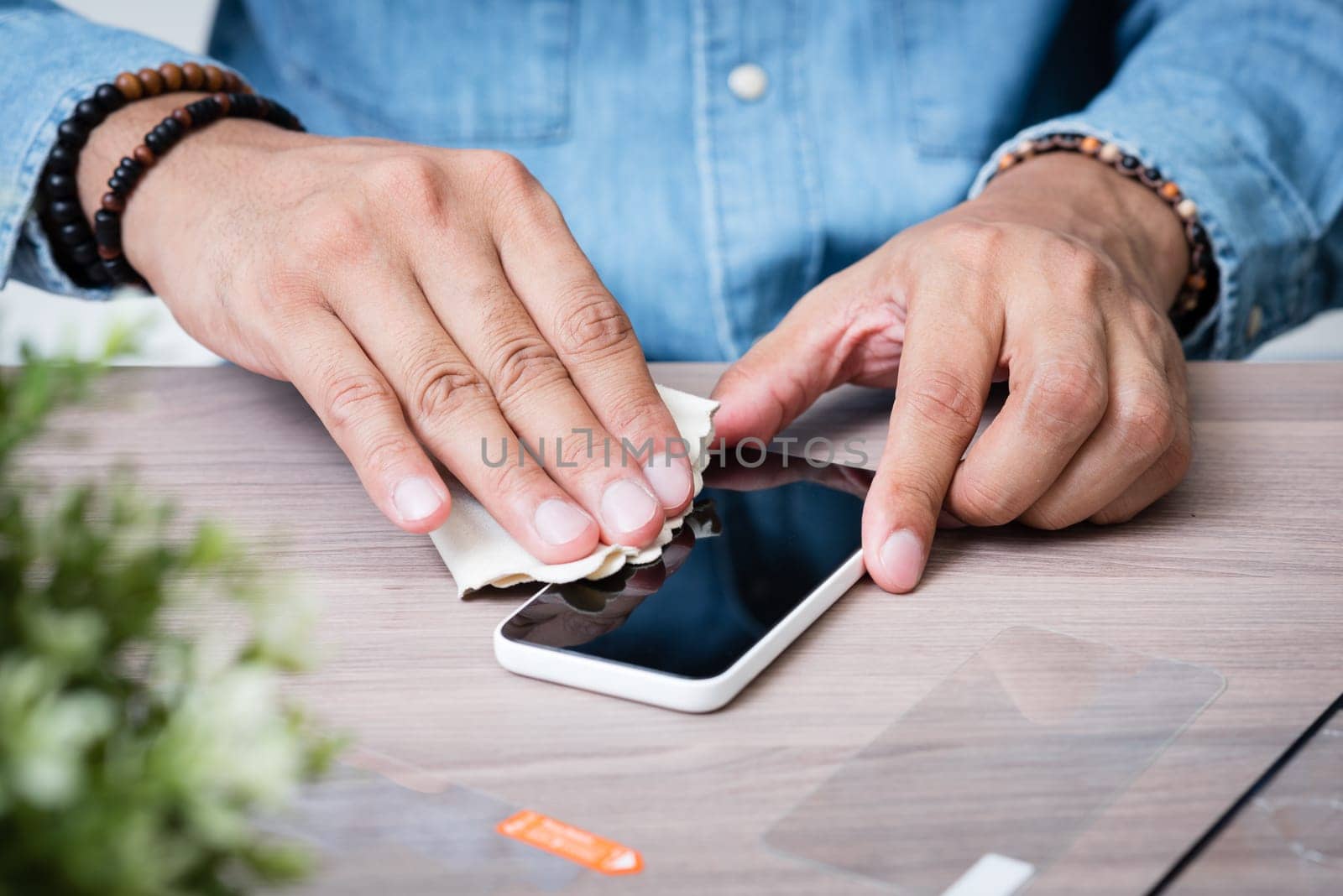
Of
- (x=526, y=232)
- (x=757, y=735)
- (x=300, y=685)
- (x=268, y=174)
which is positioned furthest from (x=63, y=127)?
(x=757, y=735)

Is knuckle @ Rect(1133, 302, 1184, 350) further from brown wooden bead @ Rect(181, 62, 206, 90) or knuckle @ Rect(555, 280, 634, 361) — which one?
brown wooden bead @ Rect(181, 62, 206, 90)

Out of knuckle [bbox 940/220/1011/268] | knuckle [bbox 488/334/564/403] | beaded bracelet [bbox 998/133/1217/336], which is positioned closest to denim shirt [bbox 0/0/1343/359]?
beaded bracelet [bbox 998/133/1217/336]

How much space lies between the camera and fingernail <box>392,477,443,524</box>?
0.51 m

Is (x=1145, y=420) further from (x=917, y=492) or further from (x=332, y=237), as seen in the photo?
(x=332, y=237)

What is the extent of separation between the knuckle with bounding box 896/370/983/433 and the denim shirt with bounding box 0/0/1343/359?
0.47m

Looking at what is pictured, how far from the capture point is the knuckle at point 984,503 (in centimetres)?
53

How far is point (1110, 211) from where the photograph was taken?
782 millimetres

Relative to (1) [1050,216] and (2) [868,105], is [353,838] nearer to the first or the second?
(1) [1050,216]

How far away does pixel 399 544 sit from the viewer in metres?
0.54

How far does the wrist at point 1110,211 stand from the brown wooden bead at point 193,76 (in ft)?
1.82

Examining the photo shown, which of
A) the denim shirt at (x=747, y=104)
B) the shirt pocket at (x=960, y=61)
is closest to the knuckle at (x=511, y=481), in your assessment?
the denim shirt at (x=747, y=104)

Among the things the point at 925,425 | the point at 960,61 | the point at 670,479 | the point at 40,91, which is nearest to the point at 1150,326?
the point at 925,425

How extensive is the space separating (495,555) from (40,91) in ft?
1.70

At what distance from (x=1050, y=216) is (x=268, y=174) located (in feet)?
1.62
